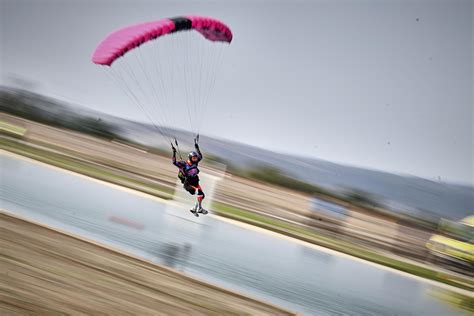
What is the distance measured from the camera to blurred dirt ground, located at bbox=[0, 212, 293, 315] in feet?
8.98

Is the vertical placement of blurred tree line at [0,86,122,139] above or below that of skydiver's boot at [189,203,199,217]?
above

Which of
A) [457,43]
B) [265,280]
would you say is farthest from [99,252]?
[457,43]

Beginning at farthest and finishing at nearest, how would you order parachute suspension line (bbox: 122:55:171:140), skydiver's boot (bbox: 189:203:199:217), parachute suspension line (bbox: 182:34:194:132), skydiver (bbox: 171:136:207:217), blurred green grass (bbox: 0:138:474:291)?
parachute suspension line (bbox: 122:55:171:140)
parachute suspension line (bbox: 182:34:194:132)
blurred green grass (bbox: 0:138:474:291)
skydiver's boot (bbox: 189:203:199:217)
skydiver (bbox: 171:136:207:217)

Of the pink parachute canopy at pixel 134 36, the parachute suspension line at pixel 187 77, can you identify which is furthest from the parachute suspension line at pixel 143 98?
the pink parachute canopy at pixel 134 36

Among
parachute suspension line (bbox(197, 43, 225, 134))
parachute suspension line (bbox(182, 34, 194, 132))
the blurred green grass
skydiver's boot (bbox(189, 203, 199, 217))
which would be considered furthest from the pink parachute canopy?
the blurred green grass

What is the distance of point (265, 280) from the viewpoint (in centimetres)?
336

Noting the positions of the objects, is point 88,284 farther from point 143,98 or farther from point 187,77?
point 187,77

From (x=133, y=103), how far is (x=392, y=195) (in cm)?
248

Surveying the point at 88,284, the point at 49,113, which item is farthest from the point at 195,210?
the point at 49,113

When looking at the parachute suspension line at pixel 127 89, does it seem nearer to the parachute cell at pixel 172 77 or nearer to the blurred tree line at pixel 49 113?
the parachute cell at pixel 172 77

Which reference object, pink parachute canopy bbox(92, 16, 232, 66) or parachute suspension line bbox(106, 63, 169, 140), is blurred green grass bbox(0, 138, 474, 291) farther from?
pink parachute canopy bbox(92, 16, 232, 66)

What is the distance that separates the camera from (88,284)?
2965 millimetres

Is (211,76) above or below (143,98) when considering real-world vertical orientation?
above

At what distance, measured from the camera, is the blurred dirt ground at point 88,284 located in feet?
8.98
